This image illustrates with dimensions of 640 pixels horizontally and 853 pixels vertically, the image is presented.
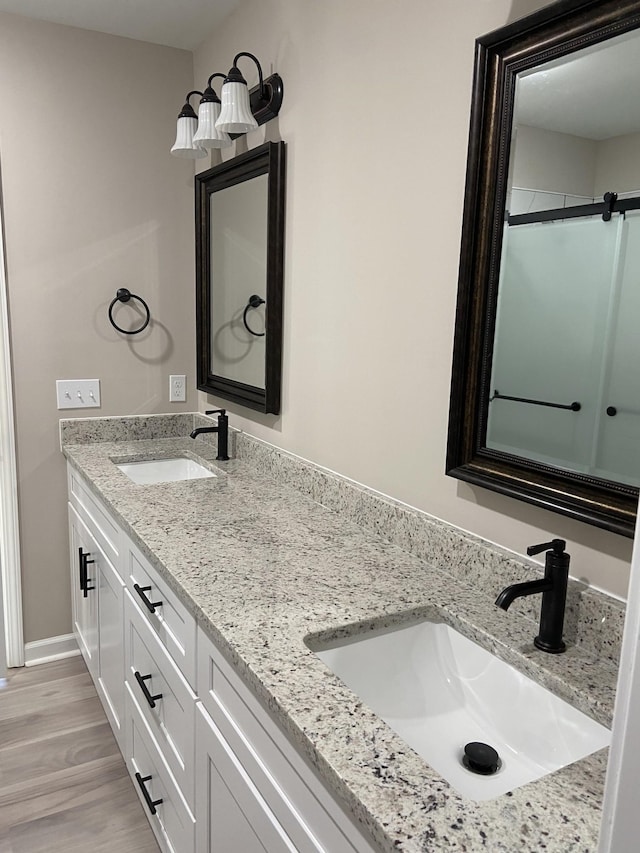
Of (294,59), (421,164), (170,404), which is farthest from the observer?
(170,404)

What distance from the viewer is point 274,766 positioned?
1.01m

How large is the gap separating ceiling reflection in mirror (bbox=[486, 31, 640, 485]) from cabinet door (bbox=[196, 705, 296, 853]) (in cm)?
77

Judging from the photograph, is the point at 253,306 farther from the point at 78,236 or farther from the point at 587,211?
the point at 587,211

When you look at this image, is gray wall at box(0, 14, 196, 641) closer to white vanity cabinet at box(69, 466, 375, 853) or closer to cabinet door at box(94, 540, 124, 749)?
white vanity cabinet at box(69, 466, 375, 853)

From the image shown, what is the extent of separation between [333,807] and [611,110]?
1.12 meters

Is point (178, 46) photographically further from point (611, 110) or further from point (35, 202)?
point (611, 110)

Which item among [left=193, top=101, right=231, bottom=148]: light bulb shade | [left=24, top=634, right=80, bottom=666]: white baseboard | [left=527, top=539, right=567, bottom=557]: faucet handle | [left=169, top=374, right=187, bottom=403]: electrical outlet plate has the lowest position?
[left=24, top=634, right=80, bottom=666]: white baseboard

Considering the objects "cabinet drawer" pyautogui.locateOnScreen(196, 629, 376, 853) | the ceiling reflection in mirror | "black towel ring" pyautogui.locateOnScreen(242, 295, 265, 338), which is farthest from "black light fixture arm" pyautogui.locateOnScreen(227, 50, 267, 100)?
"cabinet drawer" pyautogui.locateOnScreen(196, 629, 376, 853)

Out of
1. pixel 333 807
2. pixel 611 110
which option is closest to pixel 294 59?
pixel 611 110

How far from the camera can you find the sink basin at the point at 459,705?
3.25 ft

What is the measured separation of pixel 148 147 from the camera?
2.64 m

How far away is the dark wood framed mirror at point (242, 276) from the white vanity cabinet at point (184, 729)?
679mm

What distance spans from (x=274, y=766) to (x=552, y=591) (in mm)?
534

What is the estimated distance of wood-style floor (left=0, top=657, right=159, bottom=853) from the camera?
185 cm
